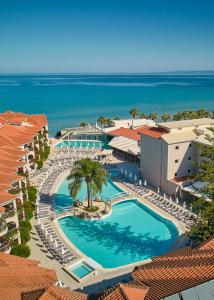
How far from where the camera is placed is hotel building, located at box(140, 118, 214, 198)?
35.7 metres

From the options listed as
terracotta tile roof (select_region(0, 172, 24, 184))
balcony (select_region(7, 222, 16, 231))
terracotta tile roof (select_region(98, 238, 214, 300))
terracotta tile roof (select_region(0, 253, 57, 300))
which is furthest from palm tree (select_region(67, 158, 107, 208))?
terracotta tile roof (select_region(98, 238, 214, 300))

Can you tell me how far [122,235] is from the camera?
2941 centimetres

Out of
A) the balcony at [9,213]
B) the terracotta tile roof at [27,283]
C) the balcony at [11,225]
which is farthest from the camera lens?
the balcony at [11,225]

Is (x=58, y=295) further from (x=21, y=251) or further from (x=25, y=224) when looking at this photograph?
(x=25, y=224)

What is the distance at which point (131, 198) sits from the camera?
119ft

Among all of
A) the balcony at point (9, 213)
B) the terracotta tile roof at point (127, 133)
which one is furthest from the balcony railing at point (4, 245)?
the terracotta tile roof at point (127, 133)

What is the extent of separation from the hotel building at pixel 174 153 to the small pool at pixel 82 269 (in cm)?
1458

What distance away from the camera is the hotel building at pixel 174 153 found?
35.7 metres

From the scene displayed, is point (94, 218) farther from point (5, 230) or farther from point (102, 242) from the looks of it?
point (5, 230)

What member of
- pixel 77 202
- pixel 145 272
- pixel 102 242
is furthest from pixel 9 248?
pixel 145 272

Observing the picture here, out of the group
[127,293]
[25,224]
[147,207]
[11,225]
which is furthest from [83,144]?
[127,293]

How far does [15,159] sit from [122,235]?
48.7ft

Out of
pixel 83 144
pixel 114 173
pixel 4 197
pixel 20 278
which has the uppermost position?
pixel 4 197

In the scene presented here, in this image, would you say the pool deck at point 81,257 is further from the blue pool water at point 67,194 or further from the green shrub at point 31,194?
the blue pool water at point 67,194
